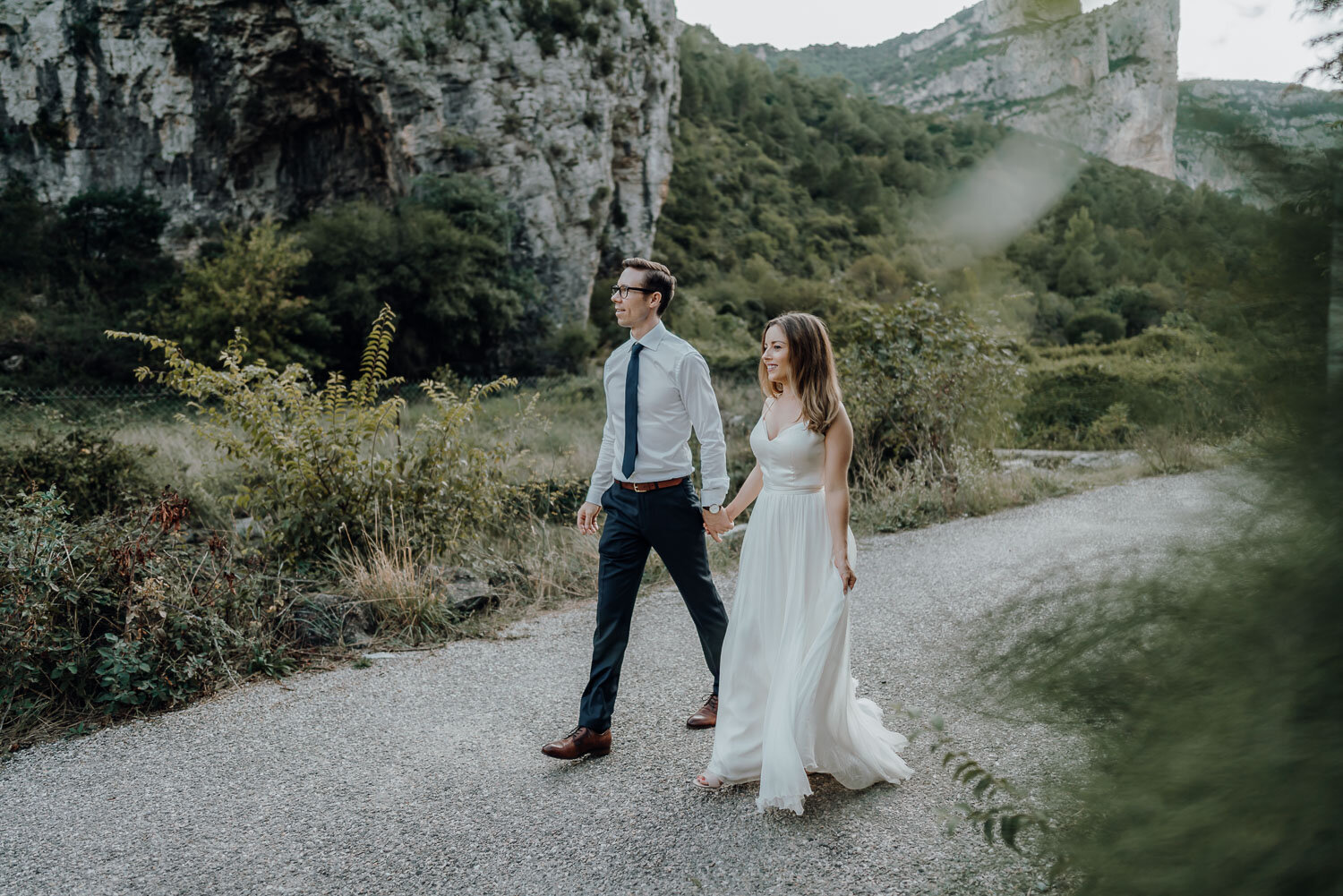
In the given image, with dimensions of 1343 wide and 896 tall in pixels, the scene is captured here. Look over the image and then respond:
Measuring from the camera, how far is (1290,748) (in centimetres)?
71

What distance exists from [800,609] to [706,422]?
1.01 metres

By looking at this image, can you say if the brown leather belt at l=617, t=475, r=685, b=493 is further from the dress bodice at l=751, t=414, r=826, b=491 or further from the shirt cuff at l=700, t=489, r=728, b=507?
the dress bodice at l=751, t=414, r=826, b=491

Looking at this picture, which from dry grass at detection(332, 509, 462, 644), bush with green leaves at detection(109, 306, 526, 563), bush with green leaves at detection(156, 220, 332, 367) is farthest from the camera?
bush with green leaves at detection(156, 220, 332, 367)

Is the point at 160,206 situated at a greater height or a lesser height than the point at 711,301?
greater

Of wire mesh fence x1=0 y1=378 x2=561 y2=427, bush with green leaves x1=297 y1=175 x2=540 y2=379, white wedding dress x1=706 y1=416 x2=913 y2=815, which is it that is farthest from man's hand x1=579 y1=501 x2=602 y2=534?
bush with green leaves x1=297 y1=175 x2=540 y2=379

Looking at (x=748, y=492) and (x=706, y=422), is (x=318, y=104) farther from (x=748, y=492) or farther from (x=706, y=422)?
(x=748, y=492)

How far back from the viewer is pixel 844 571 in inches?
132

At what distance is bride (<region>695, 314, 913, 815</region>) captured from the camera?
10.6 feet

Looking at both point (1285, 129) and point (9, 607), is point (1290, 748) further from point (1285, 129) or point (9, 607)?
point (9, 607)

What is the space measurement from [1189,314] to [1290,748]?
472mm

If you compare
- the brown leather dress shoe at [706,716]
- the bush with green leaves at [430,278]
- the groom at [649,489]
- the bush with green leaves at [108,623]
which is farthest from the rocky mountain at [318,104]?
the brown leather dress shoe at [706,716]

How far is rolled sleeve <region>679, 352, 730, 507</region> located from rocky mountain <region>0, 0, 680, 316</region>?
28.8 metres

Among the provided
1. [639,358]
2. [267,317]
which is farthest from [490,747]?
[267,317]

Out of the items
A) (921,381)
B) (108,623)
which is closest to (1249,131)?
(108,623)
